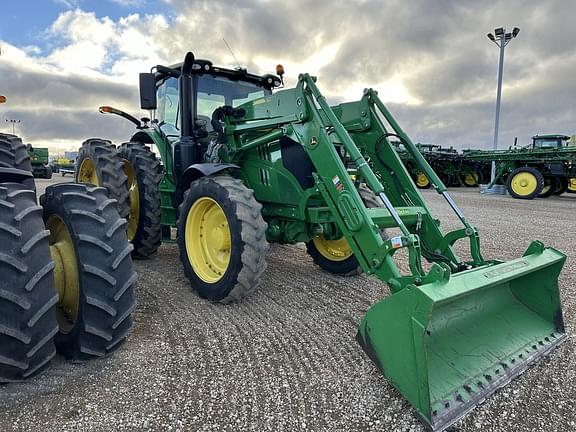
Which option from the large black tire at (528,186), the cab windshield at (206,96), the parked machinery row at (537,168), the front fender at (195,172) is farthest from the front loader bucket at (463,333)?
the large black tire at (528,186)

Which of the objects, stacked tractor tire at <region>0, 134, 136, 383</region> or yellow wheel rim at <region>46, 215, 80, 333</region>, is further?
yellow wheel rim at <region>46, 215, 80, 333</region>

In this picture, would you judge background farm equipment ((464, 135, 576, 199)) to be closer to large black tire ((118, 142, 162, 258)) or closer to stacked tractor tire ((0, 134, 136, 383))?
large black tire ((118, 142, 162, 258))

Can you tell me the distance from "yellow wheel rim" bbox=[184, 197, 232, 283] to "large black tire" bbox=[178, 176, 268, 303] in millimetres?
94

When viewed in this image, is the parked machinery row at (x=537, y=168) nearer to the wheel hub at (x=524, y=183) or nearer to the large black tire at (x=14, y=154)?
the wheel hub at (x=524, y=183)

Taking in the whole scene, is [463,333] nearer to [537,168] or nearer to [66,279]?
[66,279]

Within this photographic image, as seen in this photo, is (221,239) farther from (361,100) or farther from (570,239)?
(570,239)

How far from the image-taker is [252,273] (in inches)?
141

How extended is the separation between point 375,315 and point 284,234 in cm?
203

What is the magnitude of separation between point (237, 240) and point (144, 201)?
1.94 metres

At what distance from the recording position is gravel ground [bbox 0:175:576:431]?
2.21 meters

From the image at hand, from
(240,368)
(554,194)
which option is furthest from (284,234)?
(554,194)

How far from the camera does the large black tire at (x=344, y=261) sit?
4.56m

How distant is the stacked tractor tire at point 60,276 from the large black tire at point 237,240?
3.54 ft

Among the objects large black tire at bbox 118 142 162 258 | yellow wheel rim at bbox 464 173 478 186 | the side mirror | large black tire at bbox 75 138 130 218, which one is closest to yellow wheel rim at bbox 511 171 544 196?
yellow wheel rim at bbox 464 173 478 186
